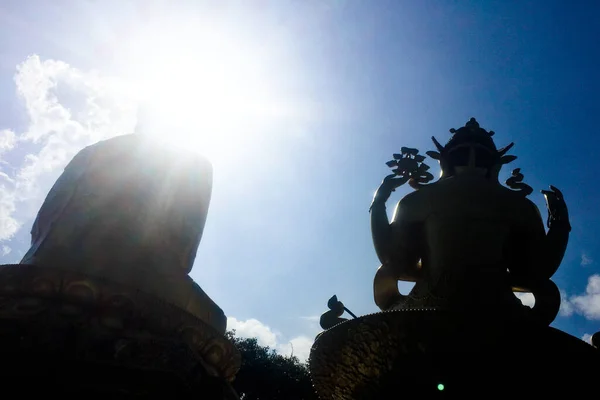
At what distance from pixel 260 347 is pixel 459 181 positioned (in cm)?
2276

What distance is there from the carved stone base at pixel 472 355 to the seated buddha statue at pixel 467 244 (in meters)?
0.85

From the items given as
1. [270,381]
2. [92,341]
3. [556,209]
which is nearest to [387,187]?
[556,209]

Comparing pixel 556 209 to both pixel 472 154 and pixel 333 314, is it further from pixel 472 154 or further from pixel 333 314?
pixel 333 314

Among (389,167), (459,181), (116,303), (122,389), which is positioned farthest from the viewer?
(389,167)

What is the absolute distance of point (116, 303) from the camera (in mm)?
2879

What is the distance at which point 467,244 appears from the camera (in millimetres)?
4230

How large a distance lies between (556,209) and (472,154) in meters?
1.09

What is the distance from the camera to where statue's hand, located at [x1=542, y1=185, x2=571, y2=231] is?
14.3 feet

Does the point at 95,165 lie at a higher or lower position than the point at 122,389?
higher

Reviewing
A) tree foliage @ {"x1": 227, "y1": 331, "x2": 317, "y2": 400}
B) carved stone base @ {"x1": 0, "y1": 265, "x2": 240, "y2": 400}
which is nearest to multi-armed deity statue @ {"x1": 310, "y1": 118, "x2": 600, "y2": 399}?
carved stone base @ {"x1": 0, "y1": 265, "x2": 240, "y2": 400}

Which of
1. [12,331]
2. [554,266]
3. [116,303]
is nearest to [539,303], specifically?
[554,266]

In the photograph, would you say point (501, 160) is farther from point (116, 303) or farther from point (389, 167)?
point (116, 303)

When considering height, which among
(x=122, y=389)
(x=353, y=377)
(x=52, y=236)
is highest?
(x=52, y=236)

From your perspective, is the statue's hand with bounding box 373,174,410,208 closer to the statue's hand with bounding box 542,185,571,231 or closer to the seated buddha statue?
the seated buddha statue
